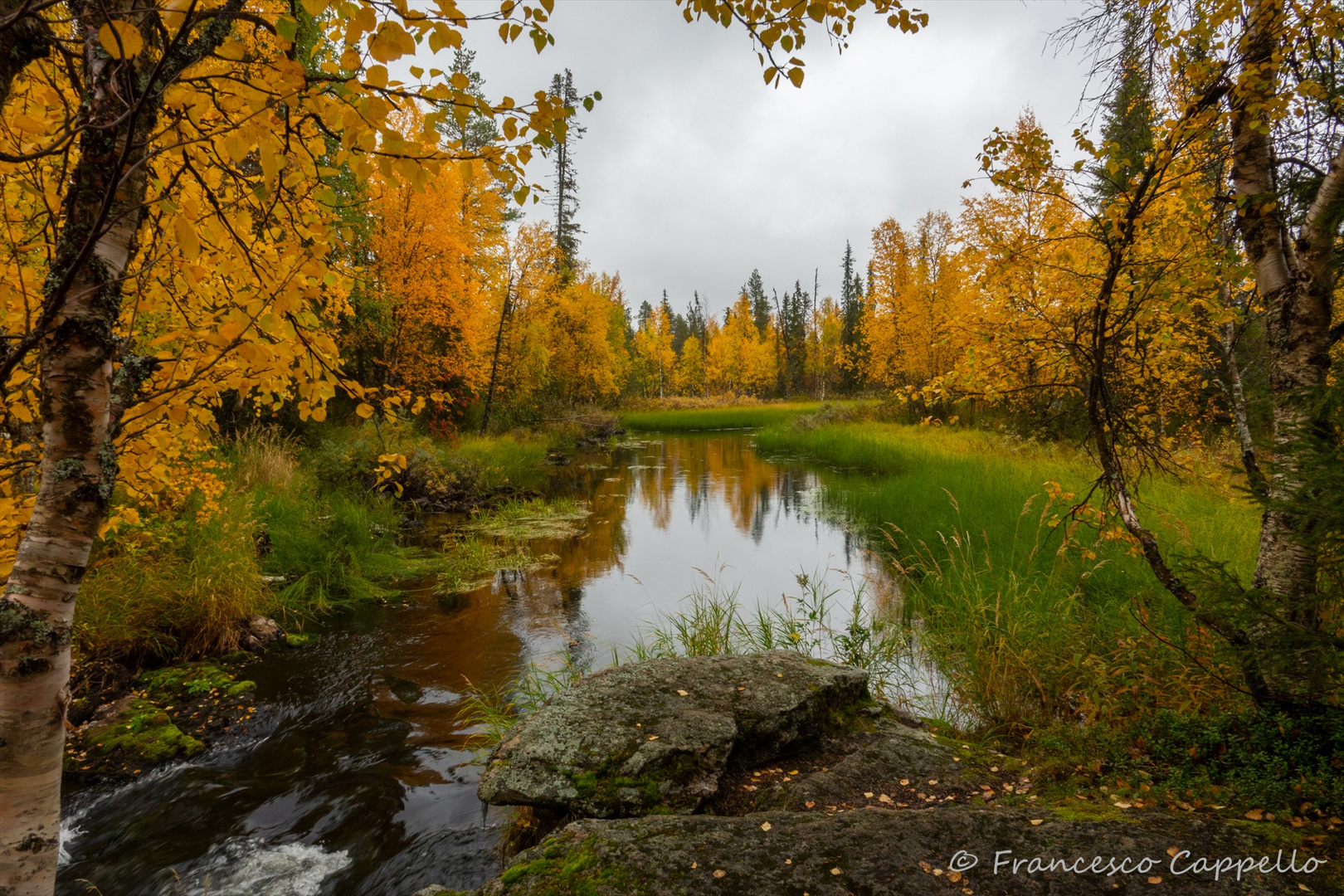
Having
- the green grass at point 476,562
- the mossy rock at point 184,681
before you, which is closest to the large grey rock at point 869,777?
the mossy rock at point 184,681

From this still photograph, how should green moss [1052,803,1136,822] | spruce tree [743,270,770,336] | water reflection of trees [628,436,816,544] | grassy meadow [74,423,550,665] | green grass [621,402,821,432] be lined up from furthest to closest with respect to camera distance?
1. spruce tree [743,270,770,336]
2. green grass [621,402,821,432]
3. water reflection of trees [628,436,816,544]
4. grassy meadow [74,423,550,665]
5. green moss [1052,803,1136,822]

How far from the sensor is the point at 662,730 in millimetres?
2881

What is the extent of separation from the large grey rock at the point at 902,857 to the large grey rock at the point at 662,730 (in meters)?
0.42

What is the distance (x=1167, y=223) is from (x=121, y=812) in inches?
274

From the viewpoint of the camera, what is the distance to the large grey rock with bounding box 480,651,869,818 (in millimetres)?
2598

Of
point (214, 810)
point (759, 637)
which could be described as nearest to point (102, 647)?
point (214, 810)

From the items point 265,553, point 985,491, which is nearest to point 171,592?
point 265,553

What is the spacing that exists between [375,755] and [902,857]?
3702 millimetres

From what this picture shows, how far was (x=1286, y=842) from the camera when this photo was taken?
1.88 meters

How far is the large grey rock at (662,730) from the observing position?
2.60m

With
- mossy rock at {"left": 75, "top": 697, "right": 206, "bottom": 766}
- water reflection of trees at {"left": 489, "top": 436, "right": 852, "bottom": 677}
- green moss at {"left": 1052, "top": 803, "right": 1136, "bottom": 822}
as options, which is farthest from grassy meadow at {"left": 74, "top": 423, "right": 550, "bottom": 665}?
green moss at {"left": 1052, "top": 803, "right": 1136, "bottom": 822}

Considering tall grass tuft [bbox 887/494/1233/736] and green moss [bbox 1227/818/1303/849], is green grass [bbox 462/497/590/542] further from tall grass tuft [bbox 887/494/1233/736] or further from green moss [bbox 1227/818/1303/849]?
green moss [bbox 1227/818/1303/849]

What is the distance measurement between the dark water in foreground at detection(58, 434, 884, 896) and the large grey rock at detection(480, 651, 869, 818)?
91 centimetres

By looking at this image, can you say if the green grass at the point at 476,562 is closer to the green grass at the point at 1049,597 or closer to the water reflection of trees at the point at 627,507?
the water reflection of trees at the point at 627,507
